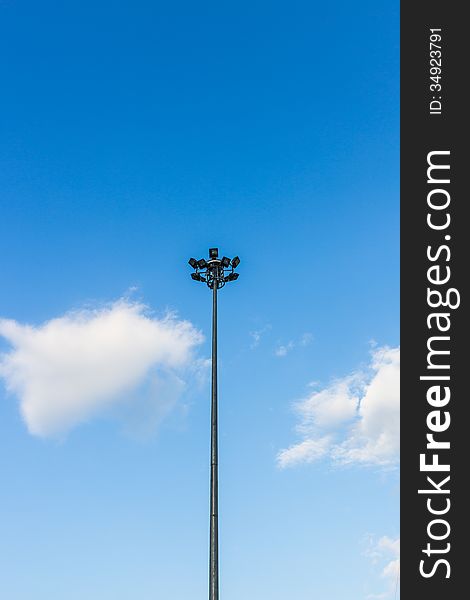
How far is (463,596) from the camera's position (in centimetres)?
1500

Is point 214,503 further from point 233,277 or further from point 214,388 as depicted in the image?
point 233,277

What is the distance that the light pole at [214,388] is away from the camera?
18.0m

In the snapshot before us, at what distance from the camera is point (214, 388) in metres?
20.5

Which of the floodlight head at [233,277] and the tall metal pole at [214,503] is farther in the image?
the floodlight head at [233,277]

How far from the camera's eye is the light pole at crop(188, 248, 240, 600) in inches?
709

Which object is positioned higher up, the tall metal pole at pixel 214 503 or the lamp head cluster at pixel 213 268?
the lamp head cluster at pixel 213 268

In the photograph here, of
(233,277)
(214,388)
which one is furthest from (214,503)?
(233,277)

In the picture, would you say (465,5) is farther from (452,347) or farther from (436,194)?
(452,347)

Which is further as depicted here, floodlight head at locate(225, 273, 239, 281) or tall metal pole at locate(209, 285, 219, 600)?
floodlight head at locate(225, 273, 239, 281)

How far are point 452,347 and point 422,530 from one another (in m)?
3.84

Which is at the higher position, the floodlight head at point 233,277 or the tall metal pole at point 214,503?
the floodlight head at point 233,277

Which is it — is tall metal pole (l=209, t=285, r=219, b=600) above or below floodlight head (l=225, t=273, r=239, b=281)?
below

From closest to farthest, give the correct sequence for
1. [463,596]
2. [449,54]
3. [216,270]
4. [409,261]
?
[463,596] → [409,261] → [449,54] → [216,270]

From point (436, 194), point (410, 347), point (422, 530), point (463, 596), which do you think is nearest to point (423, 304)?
point (410, 347)
